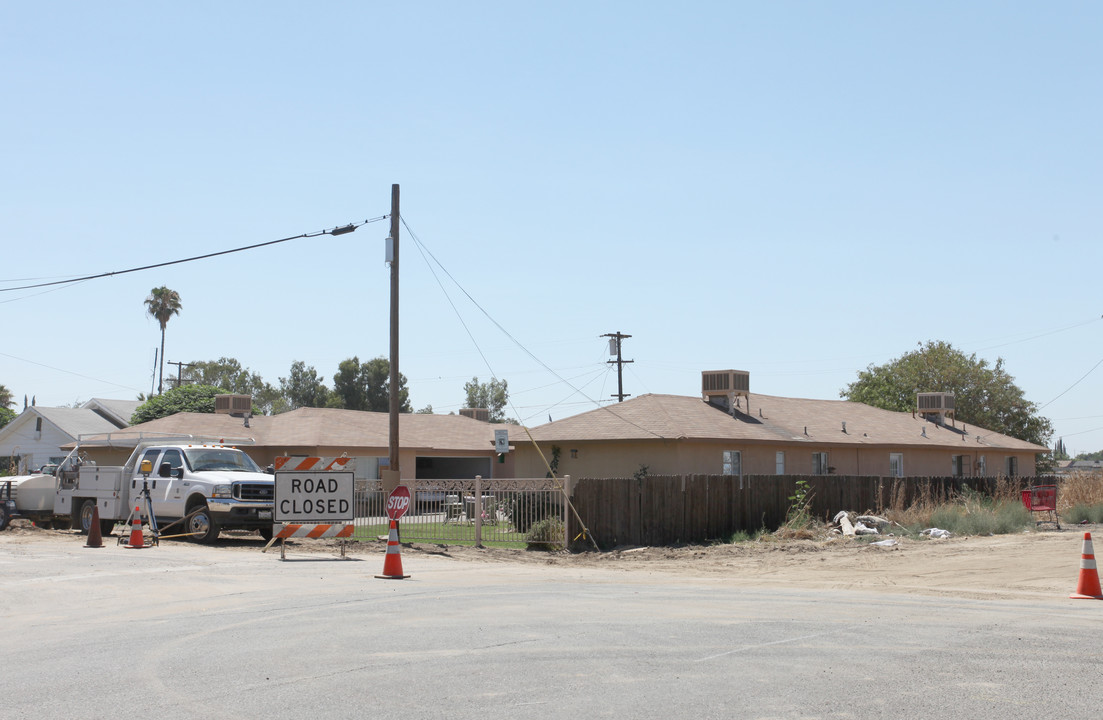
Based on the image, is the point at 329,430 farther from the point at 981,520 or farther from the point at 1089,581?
the point at 1089,581

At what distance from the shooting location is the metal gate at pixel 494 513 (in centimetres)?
2186

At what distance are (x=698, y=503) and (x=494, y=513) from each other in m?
4.64

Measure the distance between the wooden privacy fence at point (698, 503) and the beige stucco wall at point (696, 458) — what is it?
4.90 m

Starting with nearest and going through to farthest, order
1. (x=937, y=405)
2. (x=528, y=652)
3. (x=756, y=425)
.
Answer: (x=528, y=652) < (x=756, y=425) < (x=937, y=405)

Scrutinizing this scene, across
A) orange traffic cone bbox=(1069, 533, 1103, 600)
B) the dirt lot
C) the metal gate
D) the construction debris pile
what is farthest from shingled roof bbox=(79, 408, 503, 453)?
orange traffic cone bbox=(1069, 533, 1103, 600)

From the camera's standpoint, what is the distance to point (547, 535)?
71.7ft

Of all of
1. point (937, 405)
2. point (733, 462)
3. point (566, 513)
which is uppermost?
point (937, 405)

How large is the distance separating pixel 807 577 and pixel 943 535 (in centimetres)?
866

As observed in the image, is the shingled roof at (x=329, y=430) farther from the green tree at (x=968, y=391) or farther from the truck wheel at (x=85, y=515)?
the green tree at (x=968, y=391)

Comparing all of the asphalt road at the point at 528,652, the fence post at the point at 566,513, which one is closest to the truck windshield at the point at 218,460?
the fence post at the point at 566,513

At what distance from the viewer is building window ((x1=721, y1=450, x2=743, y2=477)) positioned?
33156 millimetres

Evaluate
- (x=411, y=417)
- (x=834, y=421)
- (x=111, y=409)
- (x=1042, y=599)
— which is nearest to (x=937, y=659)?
(x=1042, y=599)

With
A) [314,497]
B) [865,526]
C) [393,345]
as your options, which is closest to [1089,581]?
[865,526]

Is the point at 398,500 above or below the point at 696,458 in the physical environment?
below
